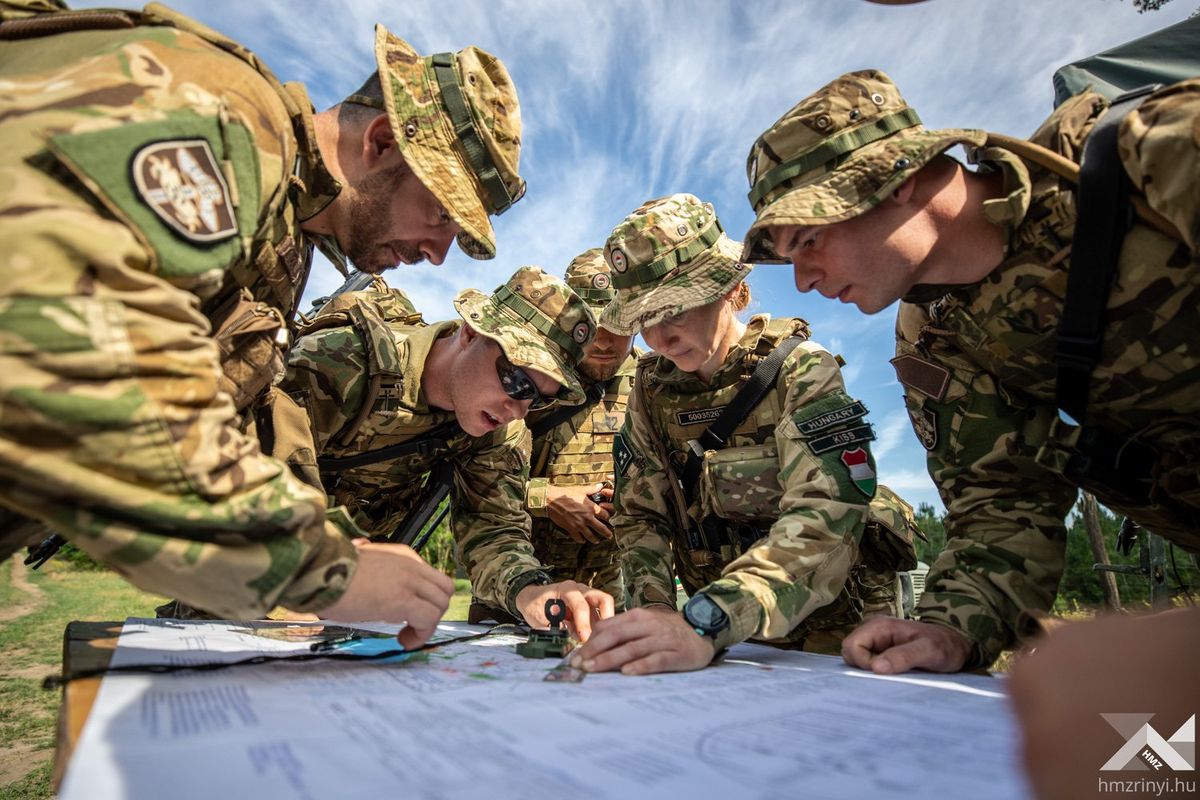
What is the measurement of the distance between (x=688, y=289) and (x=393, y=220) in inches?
54.2

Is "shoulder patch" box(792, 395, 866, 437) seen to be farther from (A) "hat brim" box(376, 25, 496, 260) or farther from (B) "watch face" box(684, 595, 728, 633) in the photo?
(A) "hat brim" box(376, 25, 496, 260)

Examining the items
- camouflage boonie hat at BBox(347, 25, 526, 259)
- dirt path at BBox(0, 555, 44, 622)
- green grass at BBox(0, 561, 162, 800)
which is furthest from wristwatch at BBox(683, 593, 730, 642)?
dirt path at BBox(0, 555, 44, 622)

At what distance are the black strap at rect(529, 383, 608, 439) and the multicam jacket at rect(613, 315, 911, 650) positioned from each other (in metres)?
1.70

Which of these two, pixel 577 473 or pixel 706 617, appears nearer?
pixel 706 617

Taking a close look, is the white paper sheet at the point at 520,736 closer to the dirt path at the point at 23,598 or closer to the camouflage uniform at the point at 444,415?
the camouflage uniform at the point at 444,415

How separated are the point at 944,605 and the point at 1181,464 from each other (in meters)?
0.89

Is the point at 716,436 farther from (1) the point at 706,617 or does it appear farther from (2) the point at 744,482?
(1) the point at 706,617

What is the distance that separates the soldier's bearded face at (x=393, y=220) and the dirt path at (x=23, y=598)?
7908 mm

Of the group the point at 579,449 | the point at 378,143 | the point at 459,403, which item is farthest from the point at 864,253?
the point at 579,449

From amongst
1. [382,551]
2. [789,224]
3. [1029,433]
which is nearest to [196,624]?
[382,551]

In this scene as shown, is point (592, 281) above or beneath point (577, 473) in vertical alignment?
above

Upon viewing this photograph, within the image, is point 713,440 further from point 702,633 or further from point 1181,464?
point 1181,464

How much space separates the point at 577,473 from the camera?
17.8 feet

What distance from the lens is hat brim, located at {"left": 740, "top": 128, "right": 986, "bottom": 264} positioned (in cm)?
217
